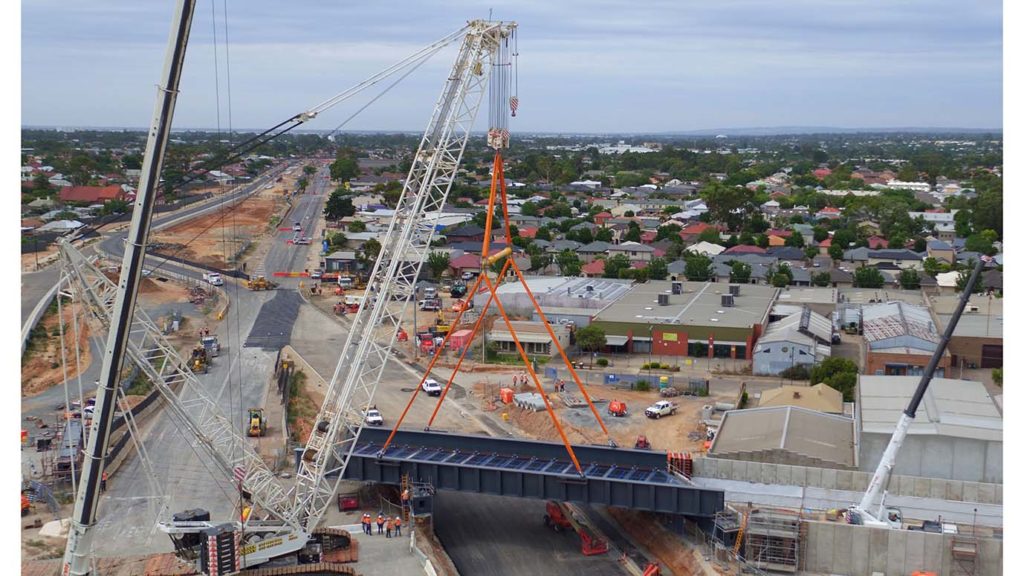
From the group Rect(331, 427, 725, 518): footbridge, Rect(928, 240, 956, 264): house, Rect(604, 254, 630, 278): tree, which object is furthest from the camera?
Rect(928, 240, 956, 264): house

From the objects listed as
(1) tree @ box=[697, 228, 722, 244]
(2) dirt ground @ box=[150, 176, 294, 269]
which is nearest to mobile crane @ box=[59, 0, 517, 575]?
(2) dirt ground @ box=[150, 176, 294, 269]

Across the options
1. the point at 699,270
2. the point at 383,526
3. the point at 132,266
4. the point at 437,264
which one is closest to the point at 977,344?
the point at 699,270

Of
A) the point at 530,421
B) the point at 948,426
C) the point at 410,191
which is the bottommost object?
the point at 530,421

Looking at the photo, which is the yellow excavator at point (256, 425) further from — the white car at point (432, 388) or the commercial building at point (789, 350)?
the commercial building at point (789, 350)

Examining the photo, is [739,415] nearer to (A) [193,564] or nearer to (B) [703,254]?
(A) [193,564]

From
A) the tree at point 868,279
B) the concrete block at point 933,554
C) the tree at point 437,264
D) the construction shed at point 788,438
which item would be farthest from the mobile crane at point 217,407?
the tree at point 868,279

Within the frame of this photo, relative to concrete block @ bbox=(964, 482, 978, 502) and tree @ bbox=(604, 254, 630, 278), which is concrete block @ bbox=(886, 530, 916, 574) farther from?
tree @ bbox=(604, 254, 630, 278)

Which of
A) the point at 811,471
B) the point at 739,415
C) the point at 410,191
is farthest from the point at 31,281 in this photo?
the point at 811,471
